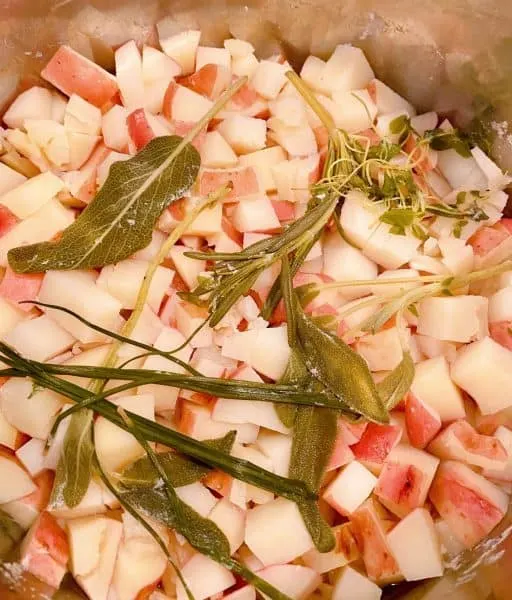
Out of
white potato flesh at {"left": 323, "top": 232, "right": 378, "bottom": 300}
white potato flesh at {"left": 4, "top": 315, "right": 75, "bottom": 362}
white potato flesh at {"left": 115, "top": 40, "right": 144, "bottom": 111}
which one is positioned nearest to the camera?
white potato flesh at {"left": 4, "top": 315, "right": 75, "bottom": 362}

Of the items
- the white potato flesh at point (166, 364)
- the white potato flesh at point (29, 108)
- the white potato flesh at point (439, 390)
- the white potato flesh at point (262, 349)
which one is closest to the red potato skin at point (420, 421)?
the white potato flesh at point (439, 390)

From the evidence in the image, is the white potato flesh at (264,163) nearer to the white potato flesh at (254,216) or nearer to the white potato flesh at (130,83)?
the white potato flesh at (254,216)

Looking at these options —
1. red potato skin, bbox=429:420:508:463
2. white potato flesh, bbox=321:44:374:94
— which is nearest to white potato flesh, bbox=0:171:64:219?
white potato flesh, bbox=321:44:374:94

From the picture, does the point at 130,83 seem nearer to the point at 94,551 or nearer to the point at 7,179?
the point at 7,179

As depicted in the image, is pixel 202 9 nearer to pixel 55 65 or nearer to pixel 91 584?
pixel 55 65

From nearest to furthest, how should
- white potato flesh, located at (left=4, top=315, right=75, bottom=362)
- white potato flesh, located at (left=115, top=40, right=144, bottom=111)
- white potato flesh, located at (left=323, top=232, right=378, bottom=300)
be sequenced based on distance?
white potato flesh, located at (left=4, top=315, right=75, bottom=362) → white potato flesh, located at (left=323, top=232, right=378, bottom=300) → white potato flesh, located at (left=115, top=40, right=144, bottom=111)

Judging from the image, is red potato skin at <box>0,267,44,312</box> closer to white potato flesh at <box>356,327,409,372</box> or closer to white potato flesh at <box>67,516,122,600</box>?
white potato flesh at <box>67,516,122,600</box>

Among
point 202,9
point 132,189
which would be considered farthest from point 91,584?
point 202,9
